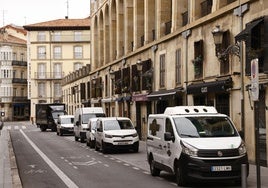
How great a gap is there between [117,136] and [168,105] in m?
5.99

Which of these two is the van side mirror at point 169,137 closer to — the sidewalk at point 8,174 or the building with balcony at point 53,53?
the sidewalk at point 8,174

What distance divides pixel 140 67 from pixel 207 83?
42.0 ft

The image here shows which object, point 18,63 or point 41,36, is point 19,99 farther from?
point 41,36

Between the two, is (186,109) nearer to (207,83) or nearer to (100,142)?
(207,83)

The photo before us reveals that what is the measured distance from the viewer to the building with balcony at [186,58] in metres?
20.3

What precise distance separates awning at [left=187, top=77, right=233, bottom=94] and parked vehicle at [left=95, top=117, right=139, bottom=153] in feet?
11.3

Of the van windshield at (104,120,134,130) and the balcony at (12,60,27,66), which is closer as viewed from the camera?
the van windshield at (104,120,134,130)

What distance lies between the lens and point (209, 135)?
15000mm

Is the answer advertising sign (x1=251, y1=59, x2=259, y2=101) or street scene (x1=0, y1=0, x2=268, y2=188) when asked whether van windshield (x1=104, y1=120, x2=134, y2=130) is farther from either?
advertising sign (x1=251, y1=59, x2=259, y2=101)

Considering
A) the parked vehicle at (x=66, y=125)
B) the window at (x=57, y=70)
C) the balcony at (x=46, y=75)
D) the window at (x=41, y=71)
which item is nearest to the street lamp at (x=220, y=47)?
the parked vehicle at (x=66, y=125)

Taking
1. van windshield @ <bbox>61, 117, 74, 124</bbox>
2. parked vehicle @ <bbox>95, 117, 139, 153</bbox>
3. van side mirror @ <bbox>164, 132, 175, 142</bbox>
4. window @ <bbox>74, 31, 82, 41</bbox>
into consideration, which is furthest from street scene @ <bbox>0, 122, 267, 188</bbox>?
window @ <bbox>74, 31, 82, 41</bbox>

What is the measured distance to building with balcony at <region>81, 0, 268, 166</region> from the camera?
20266mm

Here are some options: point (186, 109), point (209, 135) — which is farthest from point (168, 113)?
point (209, 135)

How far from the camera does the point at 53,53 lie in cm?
10656
